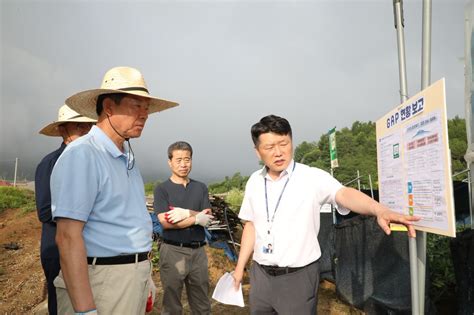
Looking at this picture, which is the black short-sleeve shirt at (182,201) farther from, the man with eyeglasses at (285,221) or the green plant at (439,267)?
the green plant at (439,267)

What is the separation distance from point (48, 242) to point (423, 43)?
3073 millimetres

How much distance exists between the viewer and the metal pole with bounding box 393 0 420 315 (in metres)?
1.98

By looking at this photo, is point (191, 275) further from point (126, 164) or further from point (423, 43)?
point (423, 43)

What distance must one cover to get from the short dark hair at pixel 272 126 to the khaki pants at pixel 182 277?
5.69ft

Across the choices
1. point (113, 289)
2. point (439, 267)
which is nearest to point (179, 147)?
point (113, 289)

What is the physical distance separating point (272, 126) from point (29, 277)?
627 centimetres

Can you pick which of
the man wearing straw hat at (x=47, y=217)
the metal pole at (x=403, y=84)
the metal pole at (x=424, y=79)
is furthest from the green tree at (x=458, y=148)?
the man wearing straw hat at (x=47, y=217)

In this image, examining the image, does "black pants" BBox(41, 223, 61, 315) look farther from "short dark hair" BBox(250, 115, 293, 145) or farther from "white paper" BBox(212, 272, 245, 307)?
"short dark hair" BBox(250, 115, 293, 145)

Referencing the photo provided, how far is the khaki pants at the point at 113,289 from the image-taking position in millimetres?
1617

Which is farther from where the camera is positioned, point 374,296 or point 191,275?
point 374,296

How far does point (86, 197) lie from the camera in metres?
1.53

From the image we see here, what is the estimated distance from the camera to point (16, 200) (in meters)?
12.1

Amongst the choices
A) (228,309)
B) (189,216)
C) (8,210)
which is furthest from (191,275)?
(8,210)

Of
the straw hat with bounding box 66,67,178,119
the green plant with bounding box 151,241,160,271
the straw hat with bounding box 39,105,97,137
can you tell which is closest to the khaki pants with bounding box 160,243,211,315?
the straw hat with bounding box 39,105,97,137
